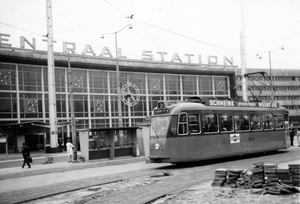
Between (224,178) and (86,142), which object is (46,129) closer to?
(86,142)

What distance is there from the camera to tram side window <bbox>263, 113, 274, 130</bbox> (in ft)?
77.4

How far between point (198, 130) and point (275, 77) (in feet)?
245

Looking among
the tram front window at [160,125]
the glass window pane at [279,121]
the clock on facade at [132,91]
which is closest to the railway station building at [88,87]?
the clock on facade at [132,91]

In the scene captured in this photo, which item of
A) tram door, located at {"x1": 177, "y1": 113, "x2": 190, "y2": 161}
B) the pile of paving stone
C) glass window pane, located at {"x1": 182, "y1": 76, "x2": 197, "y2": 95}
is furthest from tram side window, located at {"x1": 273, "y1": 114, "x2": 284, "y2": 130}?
glass window pane, located at {"x1": 182, "y1": 76, "x2": 197, "y2": 95}

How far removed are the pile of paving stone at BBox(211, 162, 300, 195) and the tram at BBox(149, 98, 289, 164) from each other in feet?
22.4

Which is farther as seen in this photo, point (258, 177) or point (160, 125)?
point (160, 125)

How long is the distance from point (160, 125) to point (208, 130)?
103 inches

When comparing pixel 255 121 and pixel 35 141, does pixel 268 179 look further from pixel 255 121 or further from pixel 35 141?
pixel 35 141

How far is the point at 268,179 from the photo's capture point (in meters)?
10.6

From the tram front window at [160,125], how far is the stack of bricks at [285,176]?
8.37 metres

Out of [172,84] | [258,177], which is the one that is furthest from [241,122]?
[172,84]

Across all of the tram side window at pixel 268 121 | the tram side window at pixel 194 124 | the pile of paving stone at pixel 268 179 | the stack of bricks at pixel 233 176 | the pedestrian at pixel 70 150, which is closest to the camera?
the pile of paving stone at pixel 268 179

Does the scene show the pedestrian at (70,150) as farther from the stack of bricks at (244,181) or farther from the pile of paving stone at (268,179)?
the stack of bricks at (244,181)

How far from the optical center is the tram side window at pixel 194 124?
62.0ft
